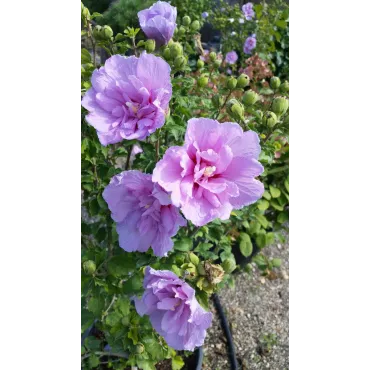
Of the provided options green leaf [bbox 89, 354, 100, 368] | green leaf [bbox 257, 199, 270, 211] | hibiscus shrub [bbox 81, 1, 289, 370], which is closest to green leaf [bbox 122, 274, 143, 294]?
hibiscus shrub [bbox 81, 1, 289, 370]

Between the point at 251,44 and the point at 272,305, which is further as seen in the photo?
the point at 251,44

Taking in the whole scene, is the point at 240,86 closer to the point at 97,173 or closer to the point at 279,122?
the point at 279,122

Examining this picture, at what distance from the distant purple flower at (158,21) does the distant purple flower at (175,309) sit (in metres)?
0.49

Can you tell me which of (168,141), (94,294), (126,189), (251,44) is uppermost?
(126,189)

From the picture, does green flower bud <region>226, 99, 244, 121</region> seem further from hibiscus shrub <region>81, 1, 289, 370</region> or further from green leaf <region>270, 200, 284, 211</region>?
green leaf <region>270, 200, 284, 211</region>

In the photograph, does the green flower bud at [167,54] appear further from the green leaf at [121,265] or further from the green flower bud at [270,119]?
the green leaf at [121,265]

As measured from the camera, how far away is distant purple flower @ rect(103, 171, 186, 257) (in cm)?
68

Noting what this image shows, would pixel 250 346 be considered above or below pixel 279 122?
below

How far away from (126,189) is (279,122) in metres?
0.36

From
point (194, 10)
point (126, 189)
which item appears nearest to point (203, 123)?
point (126, 189)

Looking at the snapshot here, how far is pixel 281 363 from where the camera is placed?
175 centimetres

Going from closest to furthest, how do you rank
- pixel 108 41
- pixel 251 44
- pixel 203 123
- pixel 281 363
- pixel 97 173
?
pixel 203 123, pixel 108 41, pixel 97 173, pixel 281 363, pixel 251 44

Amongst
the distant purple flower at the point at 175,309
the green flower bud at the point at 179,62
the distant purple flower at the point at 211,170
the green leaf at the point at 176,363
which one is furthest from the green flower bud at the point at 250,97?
the green leaf at the point at 176,363

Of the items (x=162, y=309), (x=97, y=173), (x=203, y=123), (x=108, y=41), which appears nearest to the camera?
(x=203, y=123)
